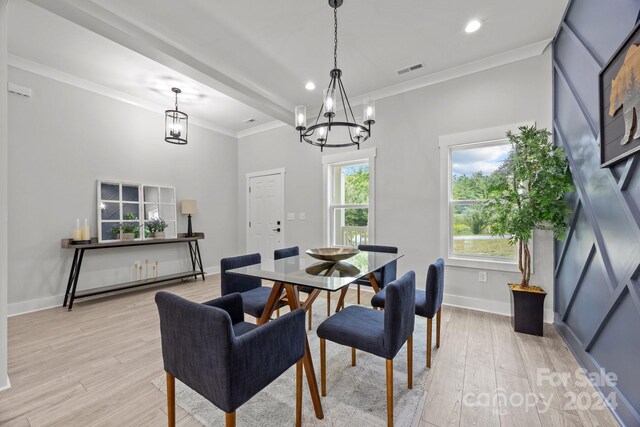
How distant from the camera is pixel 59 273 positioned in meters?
3.54

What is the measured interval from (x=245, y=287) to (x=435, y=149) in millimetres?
2892

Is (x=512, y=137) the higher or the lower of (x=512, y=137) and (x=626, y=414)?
the higher

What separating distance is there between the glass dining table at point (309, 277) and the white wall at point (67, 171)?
125 inches

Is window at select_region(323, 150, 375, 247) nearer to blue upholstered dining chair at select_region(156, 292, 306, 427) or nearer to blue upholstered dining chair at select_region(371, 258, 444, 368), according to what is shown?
blue upholstered dining chair at select_region(371, 258, 444, 368)

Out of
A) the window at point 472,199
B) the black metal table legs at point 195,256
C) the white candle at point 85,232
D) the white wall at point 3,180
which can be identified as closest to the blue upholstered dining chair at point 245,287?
the white wall at point 3,180

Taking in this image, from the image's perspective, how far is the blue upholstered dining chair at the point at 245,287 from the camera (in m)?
2.14

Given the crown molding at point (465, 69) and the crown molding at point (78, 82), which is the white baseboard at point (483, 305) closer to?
the crown molding at point (465, 69)

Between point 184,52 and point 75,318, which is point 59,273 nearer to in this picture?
point 75,318

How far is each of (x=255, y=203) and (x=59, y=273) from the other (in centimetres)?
315

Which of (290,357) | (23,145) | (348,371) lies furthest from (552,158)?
(23,145)

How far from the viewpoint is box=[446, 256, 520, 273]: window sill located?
A: 3.08 meters

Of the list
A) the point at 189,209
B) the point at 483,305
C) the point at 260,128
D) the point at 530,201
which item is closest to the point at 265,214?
the point at 189,209

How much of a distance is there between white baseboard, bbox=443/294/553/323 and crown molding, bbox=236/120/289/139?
3.95 meters

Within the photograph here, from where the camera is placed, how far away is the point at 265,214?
552cm
